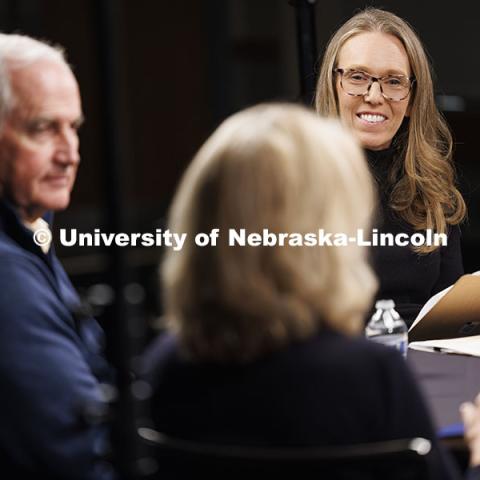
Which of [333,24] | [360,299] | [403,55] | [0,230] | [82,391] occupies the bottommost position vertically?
[82,391]

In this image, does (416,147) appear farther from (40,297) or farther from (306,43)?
(40,297)

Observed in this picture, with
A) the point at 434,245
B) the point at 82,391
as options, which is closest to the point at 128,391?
the point at 82,391

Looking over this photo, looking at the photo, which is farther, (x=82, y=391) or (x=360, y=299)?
(x=82, y=391)

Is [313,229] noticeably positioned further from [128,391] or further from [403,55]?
[403,55]

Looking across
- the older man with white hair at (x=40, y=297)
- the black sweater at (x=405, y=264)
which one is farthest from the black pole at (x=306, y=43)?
the older man with white hair at (x=40, y=297)

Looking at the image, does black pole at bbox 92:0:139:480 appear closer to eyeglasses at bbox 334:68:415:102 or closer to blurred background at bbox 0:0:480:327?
eyeglasses at bbox 334:68:415:102

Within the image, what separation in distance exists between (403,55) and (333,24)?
67.2 inches

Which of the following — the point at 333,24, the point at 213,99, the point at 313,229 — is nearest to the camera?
the point at 313,229

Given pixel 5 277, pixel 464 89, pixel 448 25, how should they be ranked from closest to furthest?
1. pixel 5 277
2. pixel 448 25
3. pixel 464 89

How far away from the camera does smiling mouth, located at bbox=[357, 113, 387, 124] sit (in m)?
2.87

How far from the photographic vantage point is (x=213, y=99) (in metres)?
9.33

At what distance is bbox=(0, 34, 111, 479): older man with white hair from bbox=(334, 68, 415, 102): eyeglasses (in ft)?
3.69

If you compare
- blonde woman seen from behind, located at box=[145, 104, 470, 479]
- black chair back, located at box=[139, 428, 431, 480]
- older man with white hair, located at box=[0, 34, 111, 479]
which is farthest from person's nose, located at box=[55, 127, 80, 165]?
black chair back, located at box=[139, 428, 431, 480]

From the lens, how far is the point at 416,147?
2900 mm
